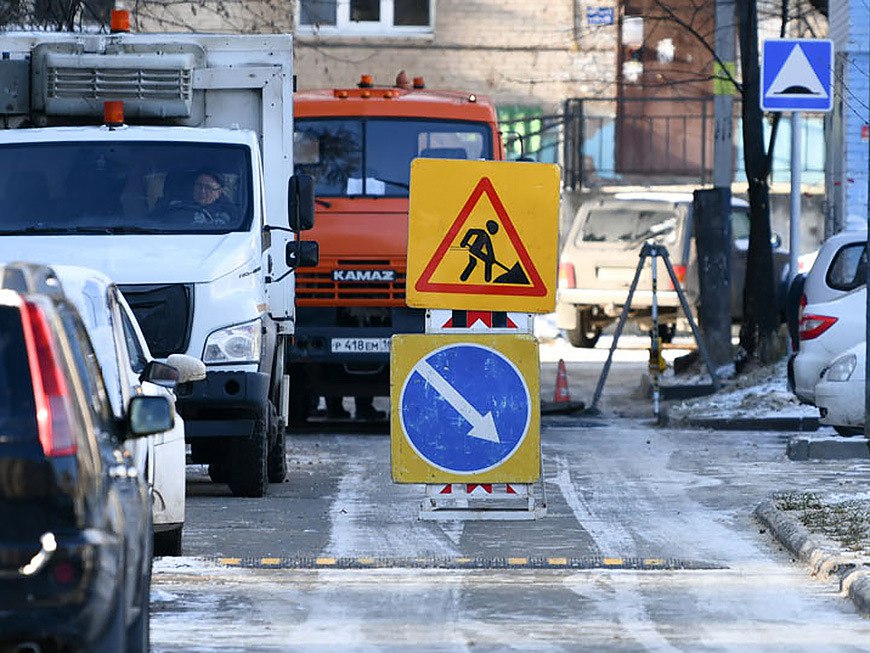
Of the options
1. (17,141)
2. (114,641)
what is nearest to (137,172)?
(17,141)

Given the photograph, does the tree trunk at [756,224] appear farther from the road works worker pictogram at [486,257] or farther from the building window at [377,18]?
the building window at [377,18]

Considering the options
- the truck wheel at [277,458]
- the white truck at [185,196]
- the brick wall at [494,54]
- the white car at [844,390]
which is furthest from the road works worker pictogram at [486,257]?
the brick wall at [494,54]

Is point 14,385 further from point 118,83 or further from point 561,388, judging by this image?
point 561,388

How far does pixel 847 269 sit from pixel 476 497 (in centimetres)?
707

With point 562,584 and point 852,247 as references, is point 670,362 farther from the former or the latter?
point 562,584

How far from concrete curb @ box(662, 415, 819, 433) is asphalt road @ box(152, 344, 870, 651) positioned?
341 cm

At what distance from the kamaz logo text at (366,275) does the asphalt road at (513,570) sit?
9.44ft

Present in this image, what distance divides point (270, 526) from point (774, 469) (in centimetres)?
479

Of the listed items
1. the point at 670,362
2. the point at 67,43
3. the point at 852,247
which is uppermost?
the point at 67,43

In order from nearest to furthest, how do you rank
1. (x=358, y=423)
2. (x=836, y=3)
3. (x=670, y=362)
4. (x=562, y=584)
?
(x=562, y=584) < (x=358, y=423) < (x=836, y=3) < (x=670, y=362)

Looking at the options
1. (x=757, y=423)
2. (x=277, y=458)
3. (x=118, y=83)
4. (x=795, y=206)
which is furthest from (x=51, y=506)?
(x=795, y=206)

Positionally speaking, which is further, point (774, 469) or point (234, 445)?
point (774, 469)

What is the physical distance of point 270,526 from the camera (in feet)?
42.5

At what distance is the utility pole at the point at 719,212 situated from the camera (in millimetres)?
24797
